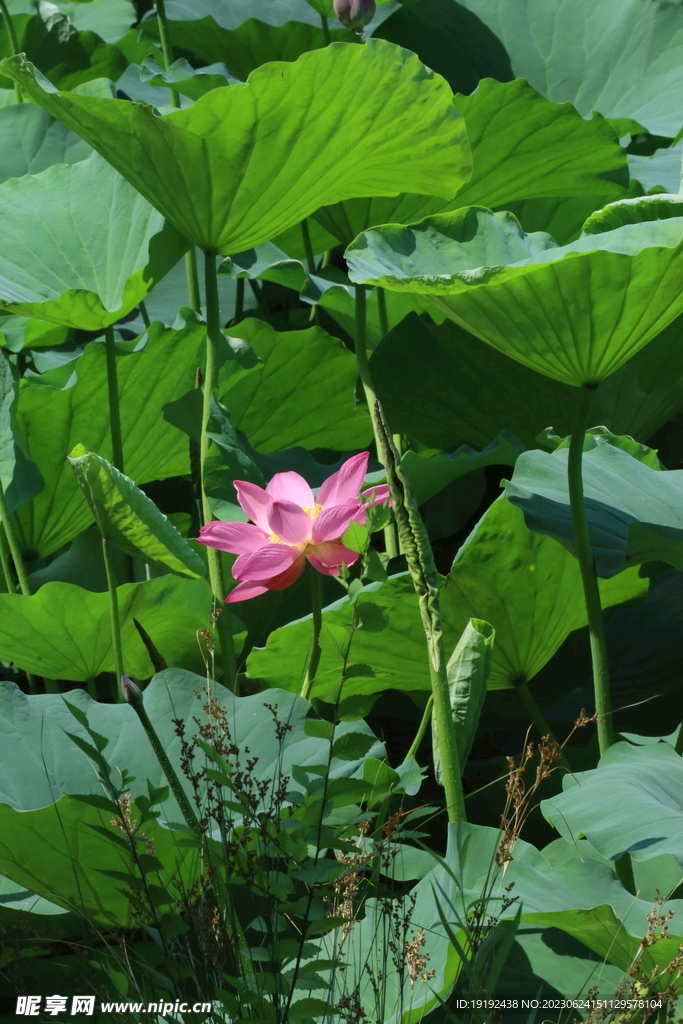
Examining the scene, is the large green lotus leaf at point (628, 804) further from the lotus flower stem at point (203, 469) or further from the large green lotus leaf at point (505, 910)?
the lotus flower stem at point (203, 469)

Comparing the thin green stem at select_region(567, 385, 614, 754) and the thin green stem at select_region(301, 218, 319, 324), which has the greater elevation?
the thin green stem at select_region(301, 218, 319, 324)

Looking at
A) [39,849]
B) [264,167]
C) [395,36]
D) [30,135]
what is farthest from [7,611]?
[395,36]

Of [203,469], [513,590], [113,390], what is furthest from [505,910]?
[113,390]

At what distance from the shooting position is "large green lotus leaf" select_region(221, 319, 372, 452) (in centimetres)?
130

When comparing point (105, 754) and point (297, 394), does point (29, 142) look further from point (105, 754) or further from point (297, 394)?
point (105, 754)

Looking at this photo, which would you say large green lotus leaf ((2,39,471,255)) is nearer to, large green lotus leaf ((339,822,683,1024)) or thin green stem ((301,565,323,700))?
thin green stem ((301,565,323,700))

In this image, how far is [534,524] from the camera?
901mm

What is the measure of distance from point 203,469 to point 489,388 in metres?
0.60

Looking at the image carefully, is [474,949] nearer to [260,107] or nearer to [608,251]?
[608,251]

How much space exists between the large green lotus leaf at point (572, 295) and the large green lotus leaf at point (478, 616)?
0.18 metres

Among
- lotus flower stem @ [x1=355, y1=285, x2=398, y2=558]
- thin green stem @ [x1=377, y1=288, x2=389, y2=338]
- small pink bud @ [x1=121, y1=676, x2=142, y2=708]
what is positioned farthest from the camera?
thin green stem @ [x1=377, y1=288, x2=389, y2=338]

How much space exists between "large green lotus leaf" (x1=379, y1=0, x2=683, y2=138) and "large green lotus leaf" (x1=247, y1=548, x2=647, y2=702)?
3.89 feet

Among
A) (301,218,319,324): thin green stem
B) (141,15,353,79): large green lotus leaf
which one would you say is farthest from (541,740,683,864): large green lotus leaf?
(141,15,353,79): large green lotus leaf

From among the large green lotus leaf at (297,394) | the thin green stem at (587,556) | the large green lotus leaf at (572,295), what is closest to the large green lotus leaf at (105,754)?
the thin green stem at (587,556)
